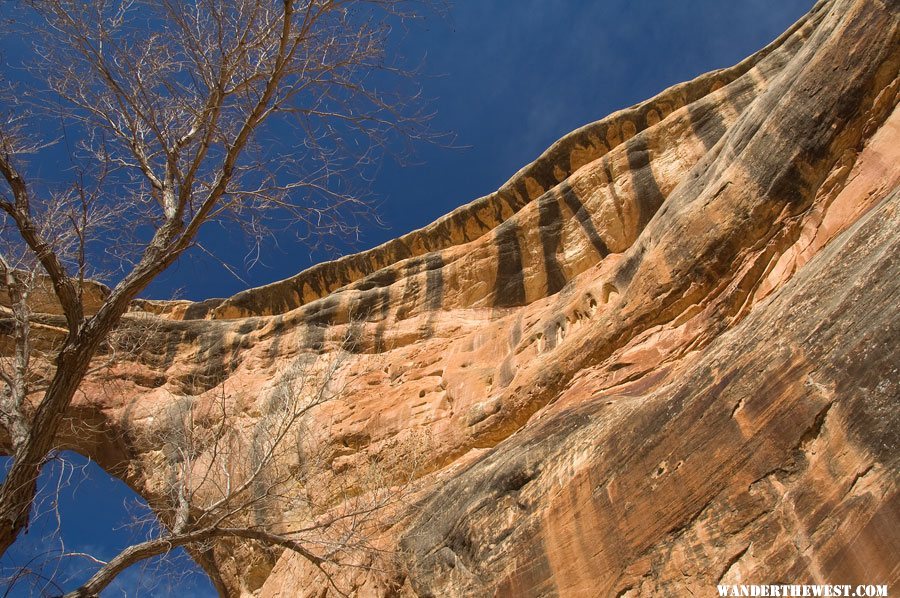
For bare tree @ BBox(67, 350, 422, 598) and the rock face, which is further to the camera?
bare tree @ BBox(67, 350, 422, 598)

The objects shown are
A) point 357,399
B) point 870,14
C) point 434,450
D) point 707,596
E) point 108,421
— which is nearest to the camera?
point 707,596

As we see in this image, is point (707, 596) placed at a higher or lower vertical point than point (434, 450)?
lower

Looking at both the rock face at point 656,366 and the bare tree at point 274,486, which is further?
the bare tree at point 274,486

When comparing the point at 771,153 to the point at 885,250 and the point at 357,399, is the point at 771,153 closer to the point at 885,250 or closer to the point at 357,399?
the point at 885,250

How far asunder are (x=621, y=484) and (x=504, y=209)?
12.4 meters

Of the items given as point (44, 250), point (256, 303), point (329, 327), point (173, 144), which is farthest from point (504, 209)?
point (44, 250)

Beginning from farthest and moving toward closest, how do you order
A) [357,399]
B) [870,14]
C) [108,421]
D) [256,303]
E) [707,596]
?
[256,303]
[108,421]
[357,399]
[870,14]
[707,596]

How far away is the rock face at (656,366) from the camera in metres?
5.76

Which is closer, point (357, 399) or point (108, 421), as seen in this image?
point (357, 399)

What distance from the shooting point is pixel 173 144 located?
747 centimetres

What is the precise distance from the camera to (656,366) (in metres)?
9.46

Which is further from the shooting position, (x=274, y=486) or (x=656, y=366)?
(x=656, y=366)

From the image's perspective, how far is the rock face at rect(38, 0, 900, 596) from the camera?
576 centimetres

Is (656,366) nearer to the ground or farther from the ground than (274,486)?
nearer to the ground
